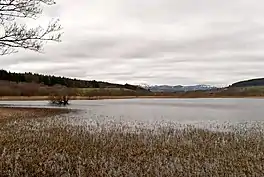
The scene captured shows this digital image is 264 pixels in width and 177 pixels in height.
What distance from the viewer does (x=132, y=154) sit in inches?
479

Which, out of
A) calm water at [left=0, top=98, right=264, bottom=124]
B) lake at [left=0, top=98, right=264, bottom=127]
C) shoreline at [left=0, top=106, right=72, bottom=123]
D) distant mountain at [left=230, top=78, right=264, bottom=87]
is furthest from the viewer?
distant mountain at [left=230, top=78, right=264, bottom=87]

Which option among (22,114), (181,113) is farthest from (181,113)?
(22,114)

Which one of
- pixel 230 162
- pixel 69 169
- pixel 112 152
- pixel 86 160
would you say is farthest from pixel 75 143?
pixel 230 162

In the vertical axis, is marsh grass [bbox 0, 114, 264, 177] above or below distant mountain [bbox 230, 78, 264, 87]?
below

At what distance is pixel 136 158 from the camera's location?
37.6 feet

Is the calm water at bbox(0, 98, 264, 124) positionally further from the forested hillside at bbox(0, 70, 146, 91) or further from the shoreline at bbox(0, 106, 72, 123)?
the forested hillside at bbox(0, 70, 146, 91)

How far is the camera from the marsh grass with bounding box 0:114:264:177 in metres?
9.49

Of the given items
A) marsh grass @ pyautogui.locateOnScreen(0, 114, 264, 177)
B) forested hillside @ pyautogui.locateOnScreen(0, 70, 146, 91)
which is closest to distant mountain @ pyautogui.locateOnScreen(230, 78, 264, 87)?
forested hillside @ pyautogui.locateOnScreen(0, 70, 146, 91)

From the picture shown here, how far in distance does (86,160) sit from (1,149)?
11.4ft

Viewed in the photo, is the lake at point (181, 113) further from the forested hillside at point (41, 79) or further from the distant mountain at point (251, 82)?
the distant mountain at point (251, 82)

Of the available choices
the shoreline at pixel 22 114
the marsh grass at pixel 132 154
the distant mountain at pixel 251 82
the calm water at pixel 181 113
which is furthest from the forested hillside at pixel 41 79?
the marsh grass at pixel 132 154

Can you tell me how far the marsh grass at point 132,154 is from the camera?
949cm

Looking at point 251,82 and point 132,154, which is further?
point 251,82

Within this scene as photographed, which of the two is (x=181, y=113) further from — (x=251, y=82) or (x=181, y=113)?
(x=251, y=82)
